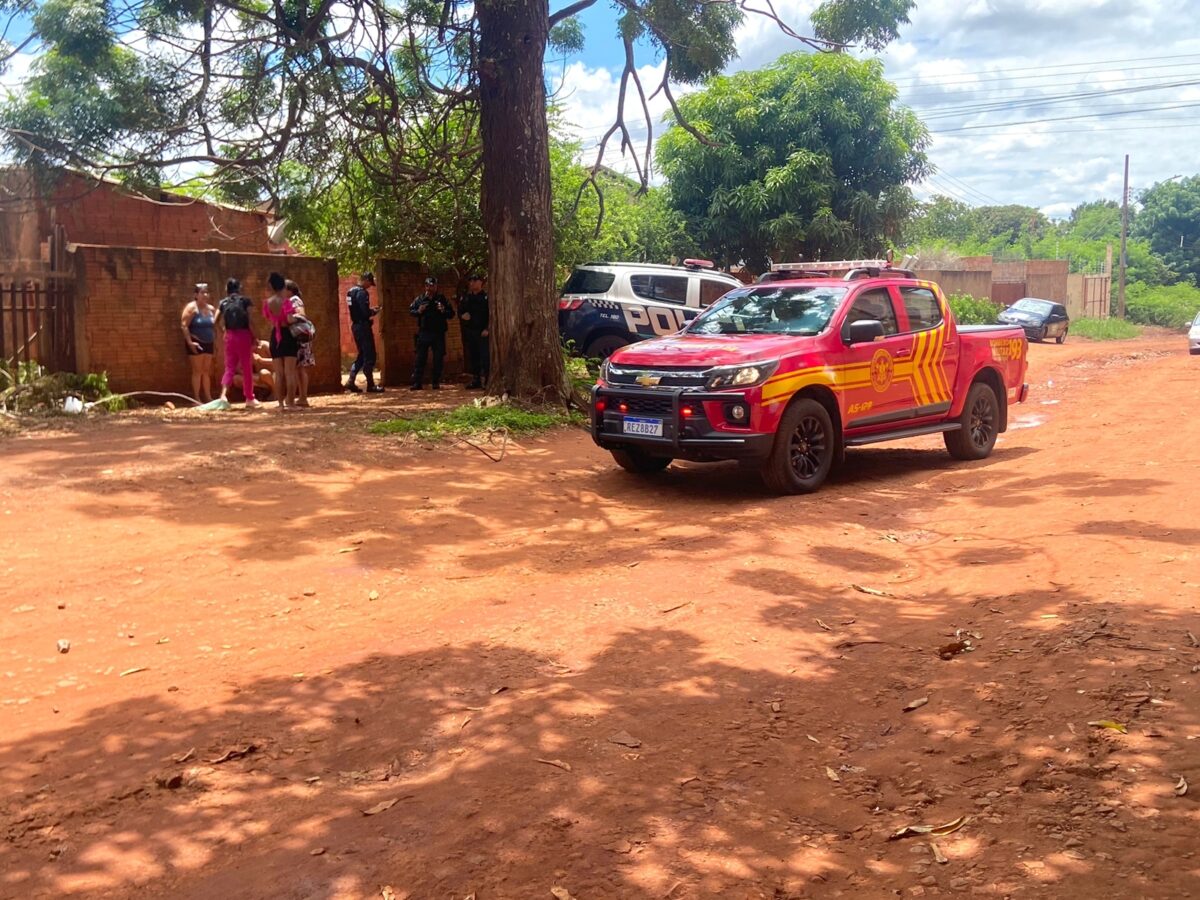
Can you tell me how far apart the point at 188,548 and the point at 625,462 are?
405cm

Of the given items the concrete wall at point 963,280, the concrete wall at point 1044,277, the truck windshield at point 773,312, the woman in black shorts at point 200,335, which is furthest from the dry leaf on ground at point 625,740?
the concrete wall at point 1044,277

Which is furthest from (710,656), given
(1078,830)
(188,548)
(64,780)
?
(188,548)

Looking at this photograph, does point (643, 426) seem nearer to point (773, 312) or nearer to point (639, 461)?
point (639, 461)

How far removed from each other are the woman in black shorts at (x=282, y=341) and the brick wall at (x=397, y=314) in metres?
3.38

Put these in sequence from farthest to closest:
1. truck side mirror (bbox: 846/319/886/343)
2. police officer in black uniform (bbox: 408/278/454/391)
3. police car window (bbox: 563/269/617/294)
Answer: police car window (bbox: 563/269/617/294)
police officer in black uniform (bbox: 408/278/454/391)
truck side mirror (bbox: 846/319/886/343)

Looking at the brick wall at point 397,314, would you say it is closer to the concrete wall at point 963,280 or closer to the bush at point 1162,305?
the concrete wall at point 963,280

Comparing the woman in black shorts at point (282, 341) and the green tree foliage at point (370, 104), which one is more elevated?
the green tree foliage at point (370, 104)

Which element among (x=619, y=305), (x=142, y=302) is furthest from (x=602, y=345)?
(x=142, y=302)

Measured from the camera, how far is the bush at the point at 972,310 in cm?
3250

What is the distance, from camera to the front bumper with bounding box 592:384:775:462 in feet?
28.5

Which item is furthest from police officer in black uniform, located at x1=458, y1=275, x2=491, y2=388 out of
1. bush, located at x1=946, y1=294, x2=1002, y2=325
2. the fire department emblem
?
bush, located at x1=946, y1=294, x2=1002, y2=325

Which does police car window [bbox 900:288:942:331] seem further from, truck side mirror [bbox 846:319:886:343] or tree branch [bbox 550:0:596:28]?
tree branch [bbox 550:0:596:28]

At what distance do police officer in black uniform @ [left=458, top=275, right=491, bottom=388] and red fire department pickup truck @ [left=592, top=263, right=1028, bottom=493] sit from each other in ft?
20.6

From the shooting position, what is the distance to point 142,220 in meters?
17.4
